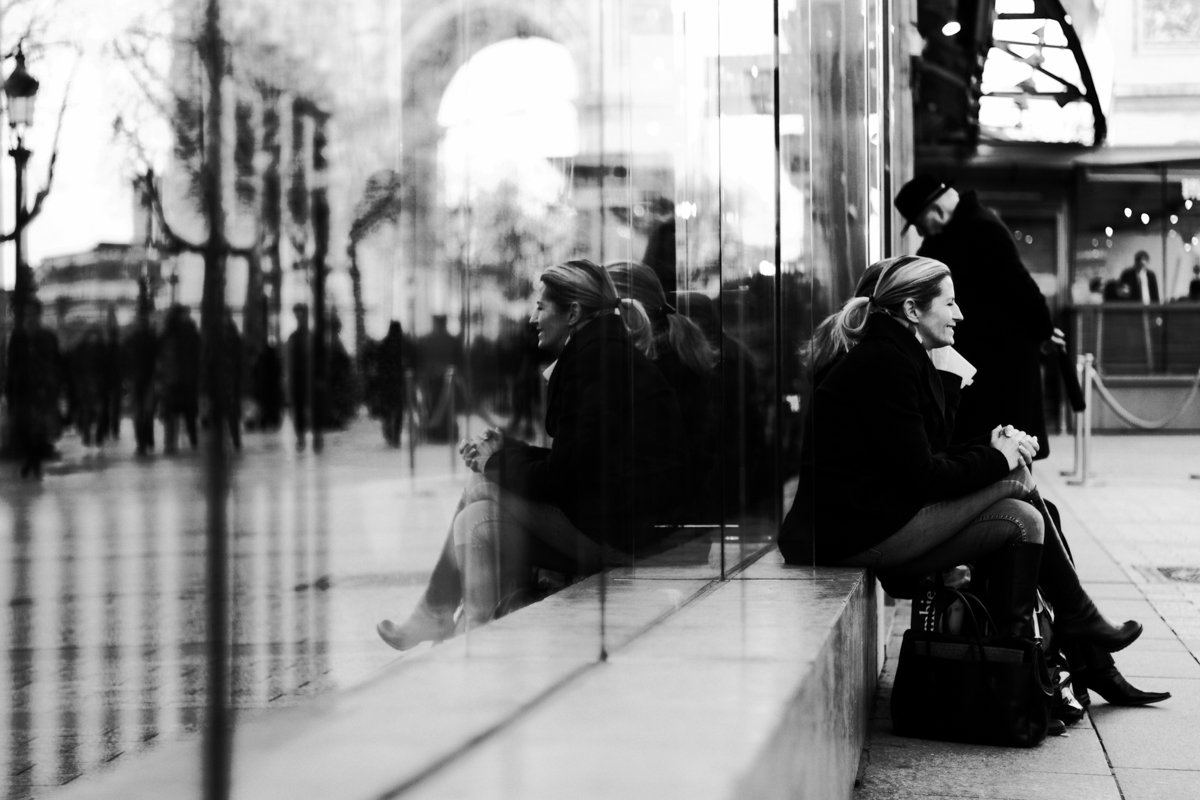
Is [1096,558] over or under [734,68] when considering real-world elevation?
under

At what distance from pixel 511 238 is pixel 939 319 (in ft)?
10.1

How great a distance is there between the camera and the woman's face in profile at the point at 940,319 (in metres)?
5.05

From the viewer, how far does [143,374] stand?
4.03 ft

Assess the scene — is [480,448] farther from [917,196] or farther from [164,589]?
[917,196]

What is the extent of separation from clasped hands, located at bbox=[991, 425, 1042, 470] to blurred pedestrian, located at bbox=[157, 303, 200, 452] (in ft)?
11.7

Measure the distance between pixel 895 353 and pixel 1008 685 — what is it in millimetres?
992

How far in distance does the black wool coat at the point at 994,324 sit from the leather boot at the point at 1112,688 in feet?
8.22

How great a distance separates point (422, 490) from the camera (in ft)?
5.88

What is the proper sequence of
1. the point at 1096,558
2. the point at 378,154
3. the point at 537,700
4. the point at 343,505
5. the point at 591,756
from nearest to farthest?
the point at 343,505, the point at 378,154, the point at 591,756, the point at 537,700, the point at 1096,558

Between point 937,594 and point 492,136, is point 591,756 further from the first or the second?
point 937,594

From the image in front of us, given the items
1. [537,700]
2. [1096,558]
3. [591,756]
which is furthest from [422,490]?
[1096,558]

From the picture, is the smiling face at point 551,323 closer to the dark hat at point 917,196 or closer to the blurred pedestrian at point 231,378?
→ the blurred pedestrian at point 231,378

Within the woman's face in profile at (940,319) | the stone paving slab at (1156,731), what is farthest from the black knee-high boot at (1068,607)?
the woman's face in profile at (940,319)

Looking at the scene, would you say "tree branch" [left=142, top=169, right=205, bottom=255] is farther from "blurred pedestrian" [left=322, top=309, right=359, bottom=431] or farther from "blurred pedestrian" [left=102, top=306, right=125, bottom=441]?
"blurred pedestrian" [left=322, top=309, right=359, bottom=431]
